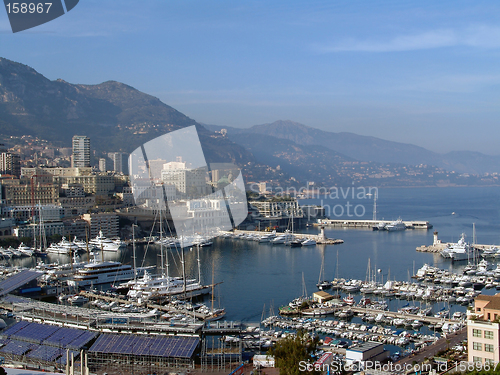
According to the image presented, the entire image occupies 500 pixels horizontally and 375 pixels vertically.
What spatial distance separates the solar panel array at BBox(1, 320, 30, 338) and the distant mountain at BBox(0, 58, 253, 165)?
40.6m

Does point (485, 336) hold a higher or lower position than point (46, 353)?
higher

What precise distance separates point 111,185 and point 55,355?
2271 cm

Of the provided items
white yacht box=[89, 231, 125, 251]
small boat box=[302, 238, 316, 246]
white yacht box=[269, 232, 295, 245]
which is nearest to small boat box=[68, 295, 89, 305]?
white yacht box=[89, 231, 125, 251]

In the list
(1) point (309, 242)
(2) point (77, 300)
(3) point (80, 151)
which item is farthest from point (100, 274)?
(3) point (80, 151)

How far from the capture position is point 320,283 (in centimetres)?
1131

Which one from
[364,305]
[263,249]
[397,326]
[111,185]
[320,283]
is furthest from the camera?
[111,185]

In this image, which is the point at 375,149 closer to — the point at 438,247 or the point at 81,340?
the point at 438,247

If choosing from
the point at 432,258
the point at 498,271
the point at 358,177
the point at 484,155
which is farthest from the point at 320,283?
the point at 484,155

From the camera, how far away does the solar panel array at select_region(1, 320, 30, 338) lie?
6719mm

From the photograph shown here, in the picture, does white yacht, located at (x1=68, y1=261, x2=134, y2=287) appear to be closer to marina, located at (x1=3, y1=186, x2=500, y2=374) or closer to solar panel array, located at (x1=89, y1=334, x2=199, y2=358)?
marina, located at (x1=3, y1=186, x2=500, y2=374)

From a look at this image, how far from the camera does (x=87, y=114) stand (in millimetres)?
60500

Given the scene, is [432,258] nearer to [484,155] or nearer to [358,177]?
[358,177]

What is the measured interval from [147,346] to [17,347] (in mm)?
1798

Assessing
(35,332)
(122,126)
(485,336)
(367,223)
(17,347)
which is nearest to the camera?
(485,336)
